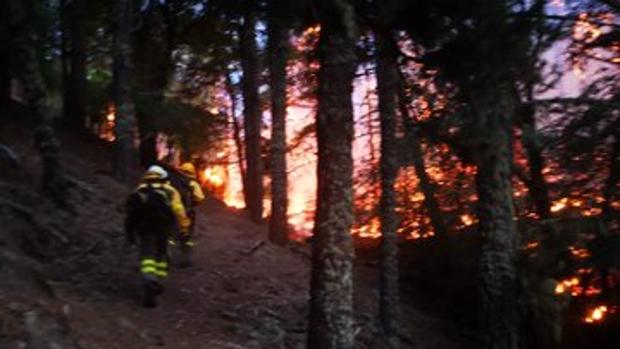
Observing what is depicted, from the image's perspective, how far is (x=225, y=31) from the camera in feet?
78.0

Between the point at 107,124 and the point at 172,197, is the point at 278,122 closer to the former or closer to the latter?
the point at 172,197

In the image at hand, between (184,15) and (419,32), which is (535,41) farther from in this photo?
(184,15)

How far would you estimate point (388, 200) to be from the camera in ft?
49.7

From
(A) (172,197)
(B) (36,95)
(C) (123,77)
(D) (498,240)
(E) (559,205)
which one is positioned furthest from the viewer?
(E) (559,205)

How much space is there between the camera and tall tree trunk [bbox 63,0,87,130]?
2166cm

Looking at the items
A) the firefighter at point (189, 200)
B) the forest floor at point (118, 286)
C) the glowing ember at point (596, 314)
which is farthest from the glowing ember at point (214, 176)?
the glowing ember at point (596, 314)

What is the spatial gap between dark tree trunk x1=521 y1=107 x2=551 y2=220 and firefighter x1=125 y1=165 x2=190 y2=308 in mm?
6950

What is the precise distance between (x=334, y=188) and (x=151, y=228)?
3.16m

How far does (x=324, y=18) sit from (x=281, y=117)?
27.0 ft

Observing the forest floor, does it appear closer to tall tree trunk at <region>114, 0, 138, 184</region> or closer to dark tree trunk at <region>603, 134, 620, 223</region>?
tall tree trunk at <region>114, 0, 138, 184</region>

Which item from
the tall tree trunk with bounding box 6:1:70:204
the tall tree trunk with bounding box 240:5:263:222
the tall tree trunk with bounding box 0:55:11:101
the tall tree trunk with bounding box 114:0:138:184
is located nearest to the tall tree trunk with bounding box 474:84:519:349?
the tall tree trunk with bounding box 6:1:70:204

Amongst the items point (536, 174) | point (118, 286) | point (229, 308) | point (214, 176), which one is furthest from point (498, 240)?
point (214, 176)

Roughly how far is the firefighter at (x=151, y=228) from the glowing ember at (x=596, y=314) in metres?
10.1

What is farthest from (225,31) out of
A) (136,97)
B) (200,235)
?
(200,235)
